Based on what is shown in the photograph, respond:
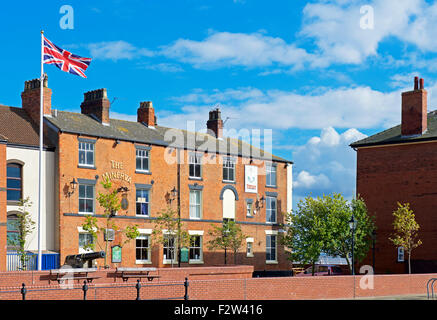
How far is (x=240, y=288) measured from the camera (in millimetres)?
28984

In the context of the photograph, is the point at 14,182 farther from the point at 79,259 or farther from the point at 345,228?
the point at 345,228

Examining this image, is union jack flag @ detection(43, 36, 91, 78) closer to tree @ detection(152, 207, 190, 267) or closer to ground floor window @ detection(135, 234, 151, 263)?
tree @ detection(152, 207, 190, 267)

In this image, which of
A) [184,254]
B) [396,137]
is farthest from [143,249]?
[396,137]

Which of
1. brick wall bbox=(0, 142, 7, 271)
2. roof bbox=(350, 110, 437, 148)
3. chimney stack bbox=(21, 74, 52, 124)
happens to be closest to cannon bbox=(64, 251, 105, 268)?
brick wall bbox=(0, 142, 7, 271)

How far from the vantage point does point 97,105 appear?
49.7 metres

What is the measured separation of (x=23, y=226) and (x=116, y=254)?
23.6 ft

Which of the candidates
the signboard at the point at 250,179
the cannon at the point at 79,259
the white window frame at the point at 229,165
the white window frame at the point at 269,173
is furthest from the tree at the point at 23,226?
the white window frame at the point at 269,173

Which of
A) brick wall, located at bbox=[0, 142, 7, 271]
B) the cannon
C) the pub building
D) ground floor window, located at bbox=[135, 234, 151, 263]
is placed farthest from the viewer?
ground floor window, located at bbox=[135, 234, 151, 263]

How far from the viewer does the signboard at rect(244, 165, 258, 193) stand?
56.0 meters

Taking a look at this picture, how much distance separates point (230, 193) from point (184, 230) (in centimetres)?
623

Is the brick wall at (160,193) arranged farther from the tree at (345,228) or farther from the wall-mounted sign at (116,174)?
the tree at (345,228)

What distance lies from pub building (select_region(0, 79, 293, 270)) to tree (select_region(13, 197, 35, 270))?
76 cm

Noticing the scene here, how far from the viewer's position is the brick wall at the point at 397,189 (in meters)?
47.4

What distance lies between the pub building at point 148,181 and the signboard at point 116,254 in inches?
13.0
